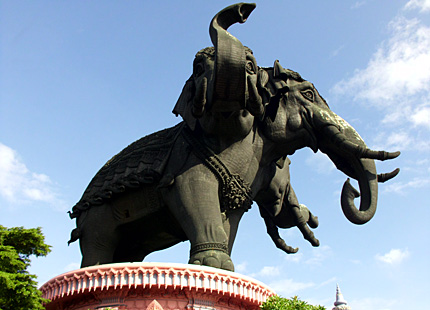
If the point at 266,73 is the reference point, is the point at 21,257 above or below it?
below

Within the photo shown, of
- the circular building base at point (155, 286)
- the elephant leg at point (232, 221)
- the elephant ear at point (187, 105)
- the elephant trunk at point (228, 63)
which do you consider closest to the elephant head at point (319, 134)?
the elephant trunk at point (228, 63)

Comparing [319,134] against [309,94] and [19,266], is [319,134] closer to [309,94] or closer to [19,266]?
[309,94]

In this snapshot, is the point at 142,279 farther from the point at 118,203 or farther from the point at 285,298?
the point at 118,203

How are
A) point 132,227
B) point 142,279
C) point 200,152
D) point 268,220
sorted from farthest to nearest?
point 268,220
point 132,227
point 200,152
point 142,279

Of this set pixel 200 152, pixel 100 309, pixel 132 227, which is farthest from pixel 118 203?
pixel 100 309

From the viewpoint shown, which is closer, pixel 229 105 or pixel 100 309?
pixel 100 309

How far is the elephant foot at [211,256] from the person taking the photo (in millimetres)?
9836

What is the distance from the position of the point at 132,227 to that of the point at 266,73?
13.5ft

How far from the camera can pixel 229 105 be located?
10438mm

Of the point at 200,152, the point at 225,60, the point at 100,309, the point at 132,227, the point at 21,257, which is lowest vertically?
the point at 100,309

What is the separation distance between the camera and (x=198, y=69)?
11094 millimetres

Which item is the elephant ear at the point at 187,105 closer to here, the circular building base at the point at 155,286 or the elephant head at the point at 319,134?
the elephant head at the point at 319,134

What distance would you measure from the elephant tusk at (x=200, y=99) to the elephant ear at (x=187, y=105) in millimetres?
747

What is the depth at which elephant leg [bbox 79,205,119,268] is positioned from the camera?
11.5 meters
